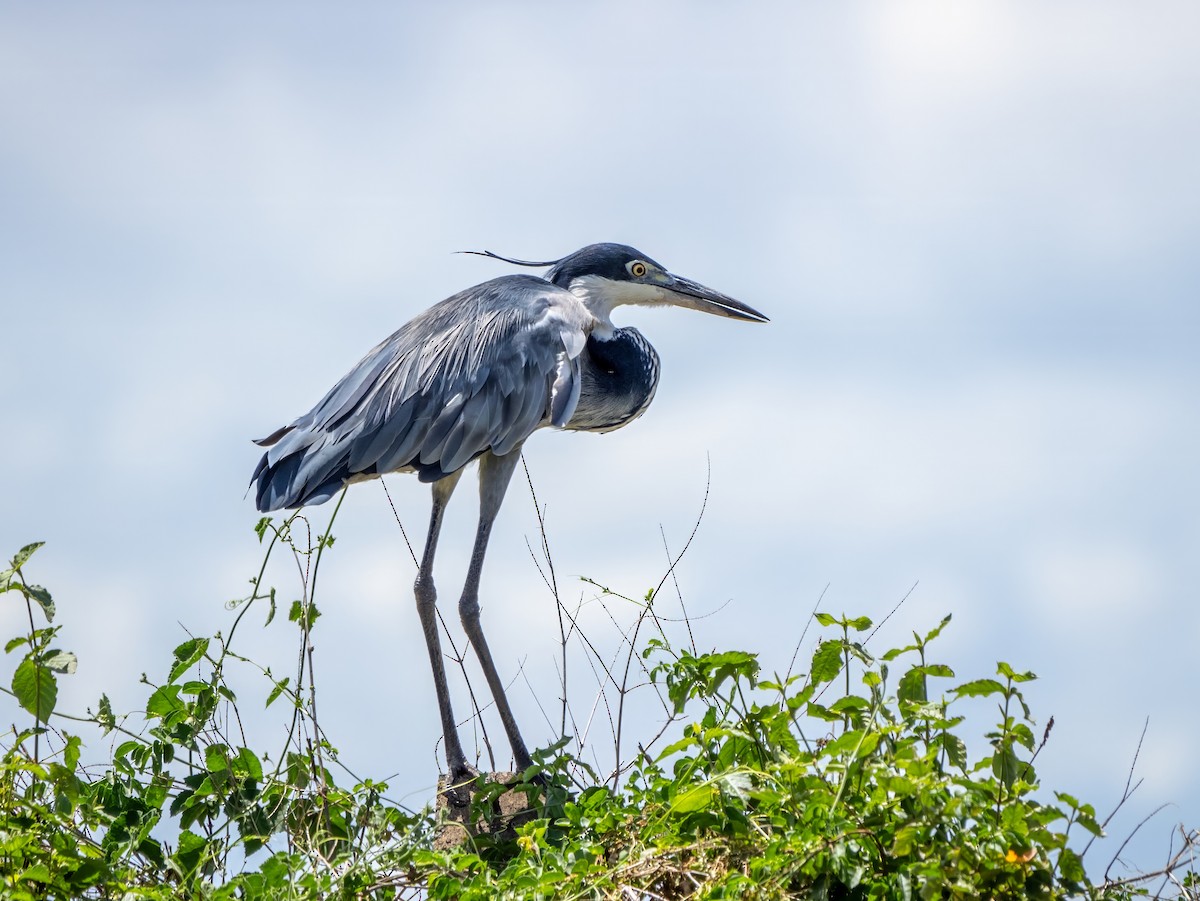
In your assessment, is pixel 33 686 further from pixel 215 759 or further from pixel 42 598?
pixel 215 759

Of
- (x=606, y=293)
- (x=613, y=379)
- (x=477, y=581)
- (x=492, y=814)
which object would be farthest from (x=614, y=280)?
(x=492, y=814)

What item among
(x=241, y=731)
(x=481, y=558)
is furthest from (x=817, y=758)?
(x=481, y=558)

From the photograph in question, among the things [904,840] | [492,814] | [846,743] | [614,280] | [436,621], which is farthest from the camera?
[614,280]

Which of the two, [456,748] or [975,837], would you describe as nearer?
[975,837]

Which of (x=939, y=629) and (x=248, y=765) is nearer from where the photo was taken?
(x=939, y=629)

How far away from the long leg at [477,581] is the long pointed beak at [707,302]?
62.2 inches

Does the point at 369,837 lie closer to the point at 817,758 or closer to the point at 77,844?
the point at 77,844

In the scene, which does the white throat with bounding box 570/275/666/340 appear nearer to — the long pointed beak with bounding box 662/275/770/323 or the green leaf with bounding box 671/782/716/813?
the long pointed beak with bounding box 662/275/770/323

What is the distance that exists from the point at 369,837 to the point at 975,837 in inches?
52.1

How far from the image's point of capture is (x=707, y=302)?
21.9 ft

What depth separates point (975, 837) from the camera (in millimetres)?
2760

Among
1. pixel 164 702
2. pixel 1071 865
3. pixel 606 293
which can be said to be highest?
pixel 606 293

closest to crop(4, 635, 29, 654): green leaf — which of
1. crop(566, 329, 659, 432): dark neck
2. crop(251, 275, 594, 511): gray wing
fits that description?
crop(251, 275, 594, 511): gray wing

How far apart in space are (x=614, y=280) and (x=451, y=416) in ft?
5.04
